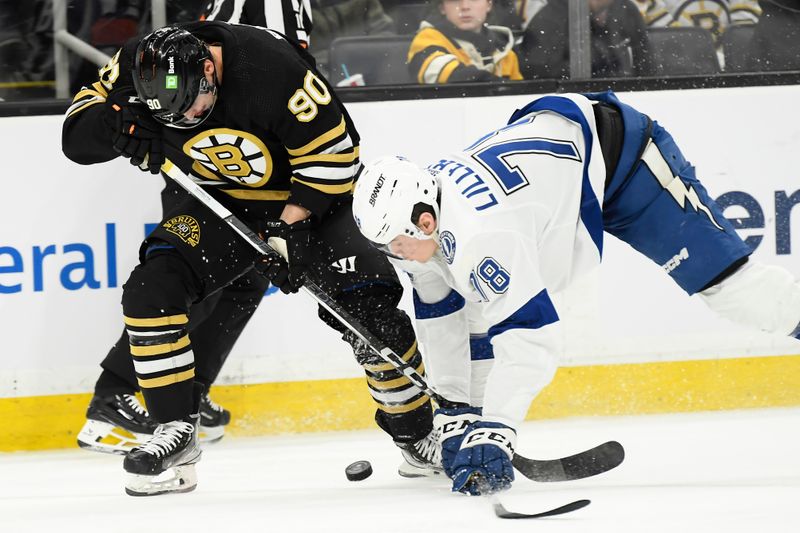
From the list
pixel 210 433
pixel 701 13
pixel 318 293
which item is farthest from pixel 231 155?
pixel 701 13

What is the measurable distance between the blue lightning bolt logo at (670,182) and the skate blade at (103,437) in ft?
5.15

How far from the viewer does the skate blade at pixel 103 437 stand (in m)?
3.11

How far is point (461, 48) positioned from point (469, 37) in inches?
1.7

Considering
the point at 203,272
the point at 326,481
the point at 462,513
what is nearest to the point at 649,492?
the point at 462,513

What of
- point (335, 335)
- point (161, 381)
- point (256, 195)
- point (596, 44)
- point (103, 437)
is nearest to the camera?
point (161, 381)

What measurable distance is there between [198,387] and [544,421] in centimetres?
117

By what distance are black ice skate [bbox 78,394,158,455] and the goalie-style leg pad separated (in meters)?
0.79

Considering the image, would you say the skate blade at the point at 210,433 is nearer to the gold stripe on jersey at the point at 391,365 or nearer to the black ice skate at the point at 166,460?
the black ice skate at the point at 166,460

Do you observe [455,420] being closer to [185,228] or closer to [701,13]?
[185,228]

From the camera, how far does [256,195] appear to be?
2.75 meters

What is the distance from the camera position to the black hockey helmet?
244cm

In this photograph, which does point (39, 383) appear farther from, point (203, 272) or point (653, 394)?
point (653, 394)

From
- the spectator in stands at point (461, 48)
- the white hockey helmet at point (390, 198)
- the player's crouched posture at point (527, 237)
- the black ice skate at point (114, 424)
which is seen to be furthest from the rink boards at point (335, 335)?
the white hockey helmet at point (390, 198)

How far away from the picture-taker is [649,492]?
2.35 metres
